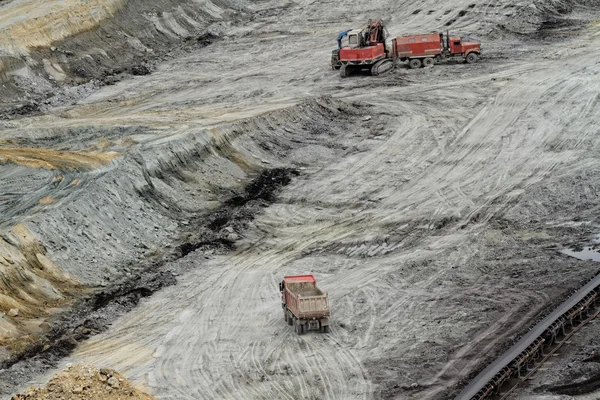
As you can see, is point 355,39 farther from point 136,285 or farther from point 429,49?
point 136,285

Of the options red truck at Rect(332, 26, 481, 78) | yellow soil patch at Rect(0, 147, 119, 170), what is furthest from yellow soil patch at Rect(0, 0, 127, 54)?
red truck at Rect(332, 26, 481, 78)

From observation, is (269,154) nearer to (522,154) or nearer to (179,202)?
(179,202)

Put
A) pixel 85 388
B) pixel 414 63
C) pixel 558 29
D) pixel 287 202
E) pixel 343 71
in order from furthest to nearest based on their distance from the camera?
pixel 558 29, pixel 414 63, pixel 343 71, pixel 287 202, pixel 85 388

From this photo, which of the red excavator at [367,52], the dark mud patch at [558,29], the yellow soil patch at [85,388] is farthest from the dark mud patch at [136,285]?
the dark mud patch at [558,29]

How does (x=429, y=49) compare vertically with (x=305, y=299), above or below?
above

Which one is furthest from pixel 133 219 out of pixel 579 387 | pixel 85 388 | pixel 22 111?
pixel 579 387

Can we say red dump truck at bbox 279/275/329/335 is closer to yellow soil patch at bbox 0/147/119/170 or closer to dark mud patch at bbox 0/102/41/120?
yellow soil patch at bbox 0/147/119/170
